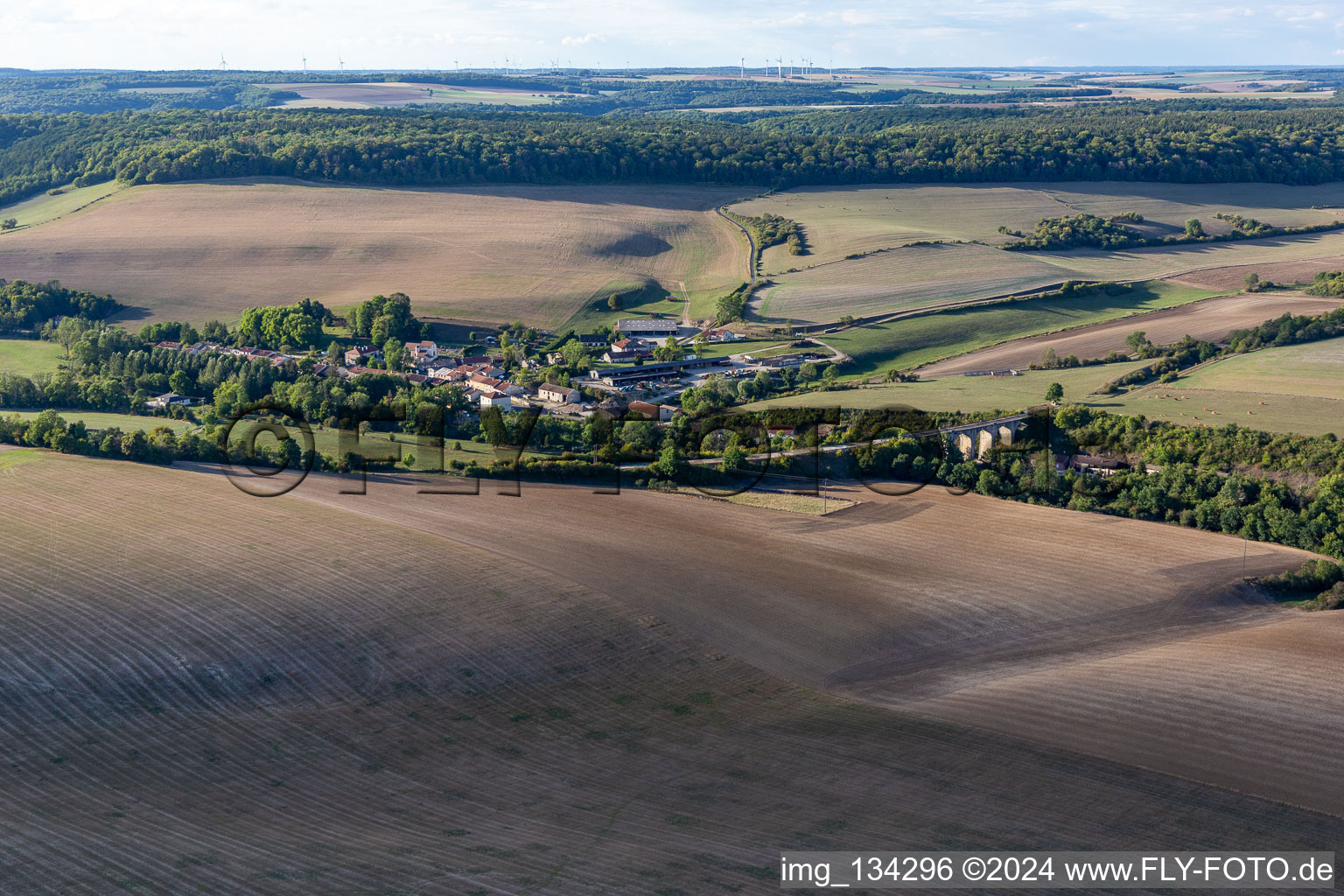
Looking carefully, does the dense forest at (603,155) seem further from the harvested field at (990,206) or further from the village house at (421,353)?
the village house at (421,353)

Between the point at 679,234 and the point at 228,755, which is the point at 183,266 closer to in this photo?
the point at 679,234

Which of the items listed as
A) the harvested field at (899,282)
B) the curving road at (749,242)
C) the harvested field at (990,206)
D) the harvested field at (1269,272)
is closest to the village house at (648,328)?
the harvested field at (899,282)

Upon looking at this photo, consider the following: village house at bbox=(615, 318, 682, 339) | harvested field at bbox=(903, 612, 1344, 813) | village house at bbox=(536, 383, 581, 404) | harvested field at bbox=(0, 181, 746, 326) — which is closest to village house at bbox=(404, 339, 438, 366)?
harvested field at bbox=(0, 181, 746, 326)

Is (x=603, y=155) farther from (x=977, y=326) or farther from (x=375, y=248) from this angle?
(x=977, y=326)

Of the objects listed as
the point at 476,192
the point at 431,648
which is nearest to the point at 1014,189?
the point at 476,192

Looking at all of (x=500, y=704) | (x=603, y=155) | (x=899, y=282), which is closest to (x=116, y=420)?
(x=500, y=704)
